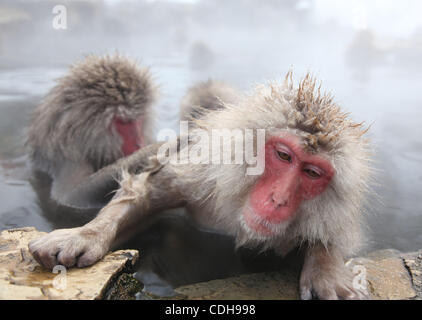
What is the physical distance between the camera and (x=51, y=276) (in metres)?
2.21

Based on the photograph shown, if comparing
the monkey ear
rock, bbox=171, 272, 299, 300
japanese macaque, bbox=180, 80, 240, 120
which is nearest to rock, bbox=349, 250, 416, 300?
rock, bbox=171, 272, 299, 300

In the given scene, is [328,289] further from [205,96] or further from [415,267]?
[205,96]

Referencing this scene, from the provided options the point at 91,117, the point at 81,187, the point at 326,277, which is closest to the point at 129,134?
A: the point at 91,117

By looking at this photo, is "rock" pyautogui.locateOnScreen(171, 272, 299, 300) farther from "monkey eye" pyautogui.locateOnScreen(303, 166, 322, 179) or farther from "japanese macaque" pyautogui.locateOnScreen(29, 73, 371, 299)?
"monkey eye" pyautogui.locateOnScreen(303, 166, 322, 179)

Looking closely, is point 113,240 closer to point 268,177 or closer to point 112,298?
point 112,298

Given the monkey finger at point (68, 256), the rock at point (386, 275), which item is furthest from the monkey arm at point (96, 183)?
the rock at point (386, 275)

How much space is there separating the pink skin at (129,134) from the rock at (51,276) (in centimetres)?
196

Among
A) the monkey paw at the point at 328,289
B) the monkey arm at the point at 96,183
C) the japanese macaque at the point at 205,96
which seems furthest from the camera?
the japanese macaque at the point at 205,96

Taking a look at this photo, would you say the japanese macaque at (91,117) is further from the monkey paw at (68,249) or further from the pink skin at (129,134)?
the monkey paw at (68,249)

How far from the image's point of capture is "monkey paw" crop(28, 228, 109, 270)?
2.31 m

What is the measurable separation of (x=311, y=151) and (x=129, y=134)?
2590mm

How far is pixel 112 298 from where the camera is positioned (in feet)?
7.04

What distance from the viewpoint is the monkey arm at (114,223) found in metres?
2.34

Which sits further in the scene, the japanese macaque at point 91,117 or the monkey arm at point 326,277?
the japanese macaque at point 91,117
